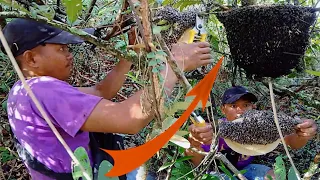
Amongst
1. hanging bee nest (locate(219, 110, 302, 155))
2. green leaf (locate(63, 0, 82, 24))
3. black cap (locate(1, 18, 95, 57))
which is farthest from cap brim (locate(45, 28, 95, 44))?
hanging bee nest (locate(219, 110, 302, 155))

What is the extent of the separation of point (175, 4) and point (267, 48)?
329mm

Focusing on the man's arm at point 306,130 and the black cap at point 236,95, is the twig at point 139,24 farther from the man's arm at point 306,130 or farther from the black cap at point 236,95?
the black cap at point 236,95

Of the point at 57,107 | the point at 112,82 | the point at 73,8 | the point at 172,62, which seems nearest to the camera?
the point at 172,62

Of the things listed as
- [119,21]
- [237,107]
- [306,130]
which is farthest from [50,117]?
[237,107]

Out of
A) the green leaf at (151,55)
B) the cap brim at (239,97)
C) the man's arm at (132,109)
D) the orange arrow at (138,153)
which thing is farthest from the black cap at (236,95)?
the green leaf at (151,55)

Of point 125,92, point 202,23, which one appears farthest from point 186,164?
point 202,23

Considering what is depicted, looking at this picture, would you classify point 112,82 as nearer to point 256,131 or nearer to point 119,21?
point 119,21

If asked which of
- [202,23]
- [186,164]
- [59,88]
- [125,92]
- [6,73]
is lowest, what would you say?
[186,164]

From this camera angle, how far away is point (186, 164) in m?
1.53

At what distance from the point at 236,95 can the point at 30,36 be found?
2.82ft

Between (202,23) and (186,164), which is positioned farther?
(186,164)

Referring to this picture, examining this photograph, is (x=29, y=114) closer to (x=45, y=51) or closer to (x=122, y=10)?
(x=45, y=51)

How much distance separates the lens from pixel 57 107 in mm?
957

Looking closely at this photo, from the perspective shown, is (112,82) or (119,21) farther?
(112,82)
